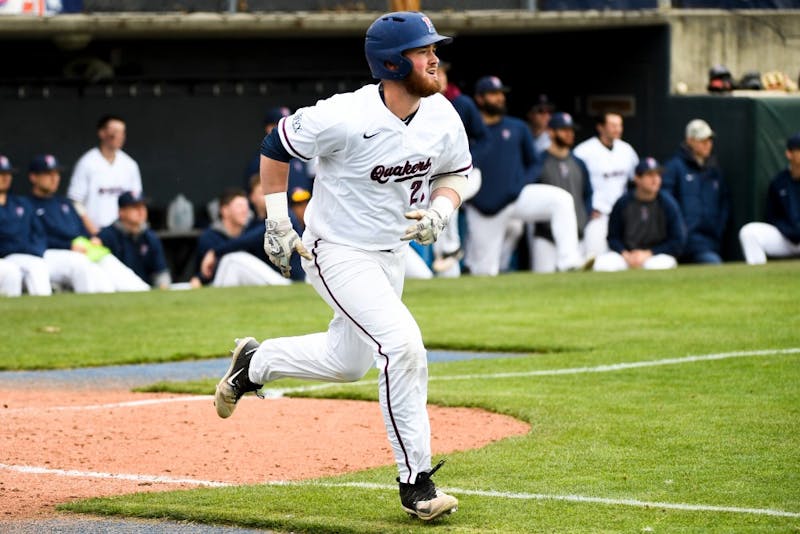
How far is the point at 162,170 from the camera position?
16.6m

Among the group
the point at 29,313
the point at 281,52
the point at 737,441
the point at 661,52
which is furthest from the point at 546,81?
the point at 737,441

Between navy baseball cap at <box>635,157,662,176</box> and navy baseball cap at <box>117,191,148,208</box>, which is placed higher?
navy baseball cap at <box>117,191,148,208</box>

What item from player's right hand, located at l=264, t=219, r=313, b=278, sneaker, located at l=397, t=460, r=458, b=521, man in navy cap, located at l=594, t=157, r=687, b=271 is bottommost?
man in navy cap, located at l=594, t=157, r=687, b=271

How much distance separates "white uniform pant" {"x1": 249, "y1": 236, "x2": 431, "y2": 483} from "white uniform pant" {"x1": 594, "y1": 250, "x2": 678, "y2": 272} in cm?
830

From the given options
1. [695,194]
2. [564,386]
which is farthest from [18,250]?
[695,194]

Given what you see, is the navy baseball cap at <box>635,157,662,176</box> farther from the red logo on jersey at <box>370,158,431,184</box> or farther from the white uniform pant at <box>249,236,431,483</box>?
the red logo on jersey at <box>370,158,431,184</box>

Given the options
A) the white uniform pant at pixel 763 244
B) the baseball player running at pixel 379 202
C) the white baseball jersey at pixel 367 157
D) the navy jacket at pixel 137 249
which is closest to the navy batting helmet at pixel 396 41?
the baseball player running at pixel 379 202

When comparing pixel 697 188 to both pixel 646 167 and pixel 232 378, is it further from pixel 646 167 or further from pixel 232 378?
pixel 232 378

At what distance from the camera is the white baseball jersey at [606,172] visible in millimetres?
14773

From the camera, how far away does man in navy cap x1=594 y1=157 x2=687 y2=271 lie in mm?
13656

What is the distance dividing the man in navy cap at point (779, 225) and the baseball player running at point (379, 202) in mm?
9151

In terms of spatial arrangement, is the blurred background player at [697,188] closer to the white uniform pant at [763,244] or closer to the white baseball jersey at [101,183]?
the white uniform pant at [763,244]

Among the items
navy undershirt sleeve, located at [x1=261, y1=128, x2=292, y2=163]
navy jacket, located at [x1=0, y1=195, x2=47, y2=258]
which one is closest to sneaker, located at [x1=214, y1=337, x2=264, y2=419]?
navy undershirt sleeve, located at [x1=261, y1=128, x2=292, y2=163]

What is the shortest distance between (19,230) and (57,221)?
524mm
